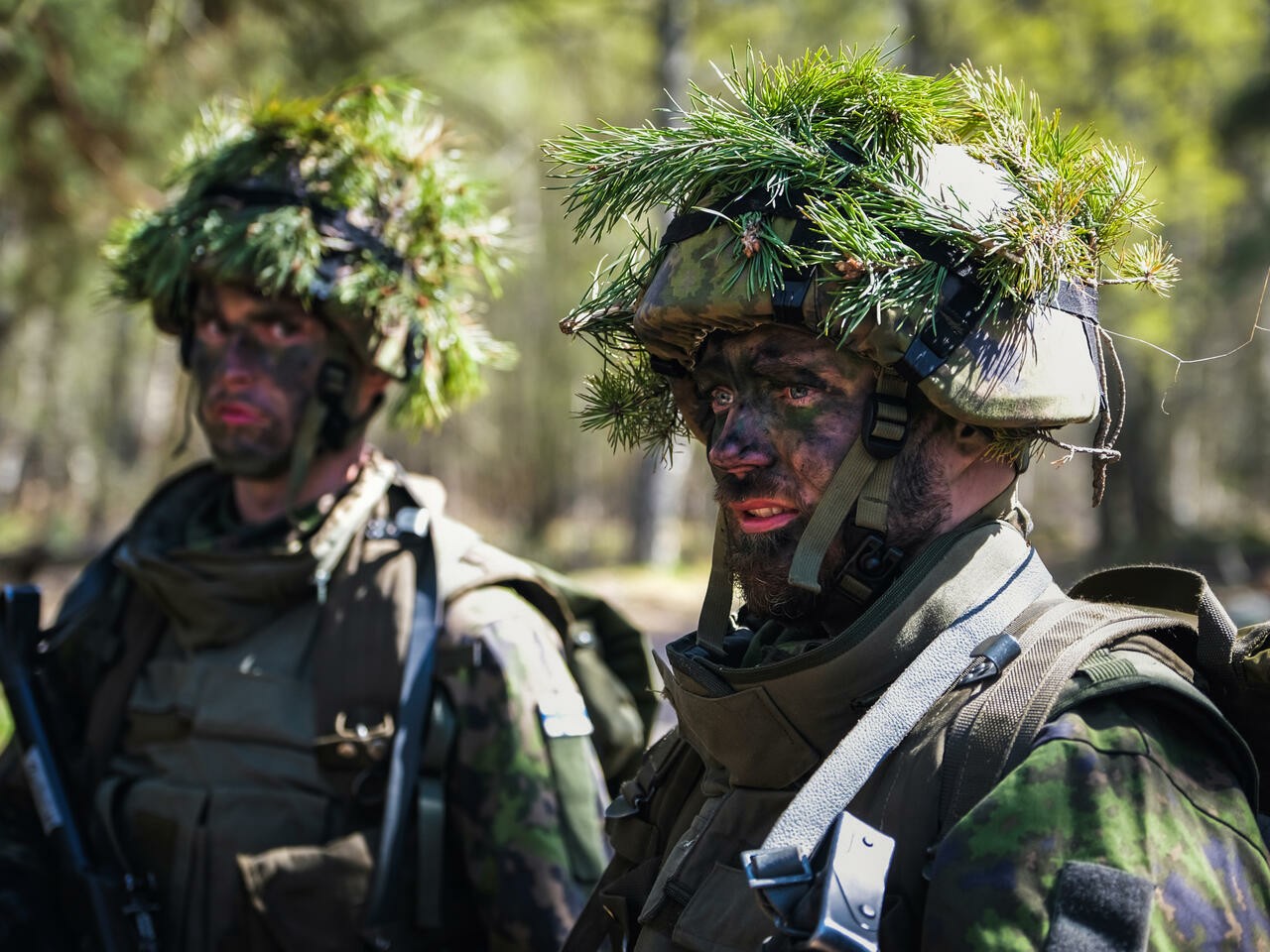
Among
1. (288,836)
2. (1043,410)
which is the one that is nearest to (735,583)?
(1043,410)

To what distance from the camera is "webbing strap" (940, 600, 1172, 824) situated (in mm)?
1608

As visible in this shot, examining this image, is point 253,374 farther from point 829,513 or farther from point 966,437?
point 966,437

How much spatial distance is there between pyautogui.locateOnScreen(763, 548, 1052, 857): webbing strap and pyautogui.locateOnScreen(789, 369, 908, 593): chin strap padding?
23 centimetres

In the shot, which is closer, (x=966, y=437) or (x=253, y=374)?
(x=966, y=437)

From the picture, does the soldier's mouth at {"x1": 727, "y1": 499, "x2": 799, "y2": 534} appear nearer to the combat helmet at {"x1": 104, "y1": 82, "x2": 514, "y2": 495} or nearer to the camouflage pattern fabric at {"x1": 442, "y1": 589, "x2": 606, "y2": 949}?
the camouflage pattern fabric at {"x1": 442, "y1": 589, "x2": 606, "y2": 949}

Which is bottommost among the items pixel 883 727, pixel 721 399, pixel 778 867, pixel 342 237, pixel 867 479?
pixel 778 867

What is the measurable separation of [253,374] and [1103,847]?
2.76 m

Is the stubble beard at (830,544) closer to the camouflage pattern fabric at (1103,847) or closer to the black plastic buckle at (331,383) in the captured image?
the camouflage pattern fabric at (1103,847)

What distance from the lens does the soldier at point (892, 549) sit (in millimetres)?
1558

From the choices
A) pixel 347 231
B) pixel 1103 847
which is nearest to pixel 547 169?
pixel 347 231

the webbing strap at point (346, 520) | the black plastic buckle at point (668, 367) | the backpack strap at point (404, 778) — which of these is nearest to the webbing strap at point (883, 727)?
the black plastic buckle at point (668, 367)

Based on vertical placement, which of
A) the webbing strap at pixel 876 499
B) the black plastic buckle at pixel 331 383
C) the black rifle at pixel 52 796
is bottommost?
the black rifle at pixel 52 796

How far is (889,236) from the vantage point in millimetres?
1935

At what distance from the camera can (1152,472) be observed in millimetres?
16781
